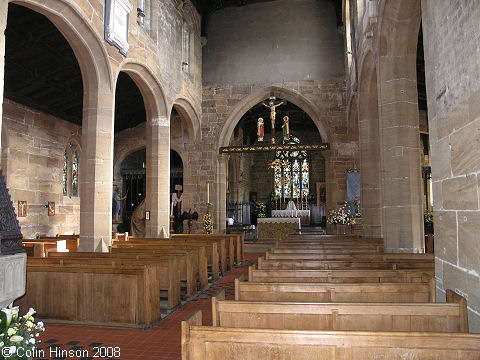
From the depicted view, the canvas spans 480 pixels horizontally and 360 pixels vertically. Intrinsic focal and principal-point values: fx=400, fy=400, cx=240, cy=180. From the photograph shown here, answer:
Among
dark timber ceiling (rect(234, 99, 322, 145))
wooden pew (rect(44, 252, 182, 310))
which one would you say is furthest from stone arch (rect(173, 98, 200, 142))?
wooden pew (rect(44, 252, 182, 310))

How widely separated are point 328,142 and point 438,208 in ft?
37.0

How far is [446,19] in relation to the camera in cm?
296

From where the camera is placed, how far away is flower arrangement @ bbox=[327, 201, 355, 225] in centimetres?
1179

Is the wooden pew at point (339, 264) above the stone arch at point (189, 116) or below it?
below

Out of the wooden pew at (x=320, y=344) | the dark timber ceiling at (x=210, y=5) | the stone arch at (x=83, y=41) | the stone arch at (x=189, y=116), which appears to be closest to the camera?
the wooden pew at (x=320, y=344)

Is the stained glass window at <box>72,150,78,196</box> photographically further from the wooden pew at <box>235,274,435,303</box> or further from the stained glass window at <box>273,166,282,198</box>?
the stained glass window at <box>273,166,282,198</box>

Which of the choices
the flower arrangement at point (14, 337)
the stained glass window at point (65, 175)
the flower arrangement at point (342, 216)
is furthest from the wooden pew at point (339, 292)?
the stained glass window at point (65, 175)

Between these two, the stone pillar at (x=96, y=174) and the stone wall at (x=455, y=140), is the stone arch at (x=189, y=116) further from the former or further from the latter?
the stone wall at (x=455, y=140)

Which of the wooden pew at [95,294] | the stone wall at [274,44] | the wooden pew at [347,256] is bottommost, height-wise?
the wooden pew at [95,294]

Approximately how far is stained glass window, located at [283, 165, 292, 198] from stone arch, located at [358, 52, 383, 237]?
16.0m

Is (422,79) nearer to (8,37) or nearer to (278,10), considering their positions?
(278,10)

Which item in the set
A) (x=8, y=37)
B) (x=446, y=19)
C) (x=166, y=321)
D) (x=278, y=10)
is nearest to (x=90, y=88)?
(x=8, y=37)

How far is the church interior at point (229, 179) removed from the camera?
253 centimetres

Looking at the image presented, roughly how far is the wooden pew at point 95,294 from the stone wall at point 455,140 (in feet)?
9.74
